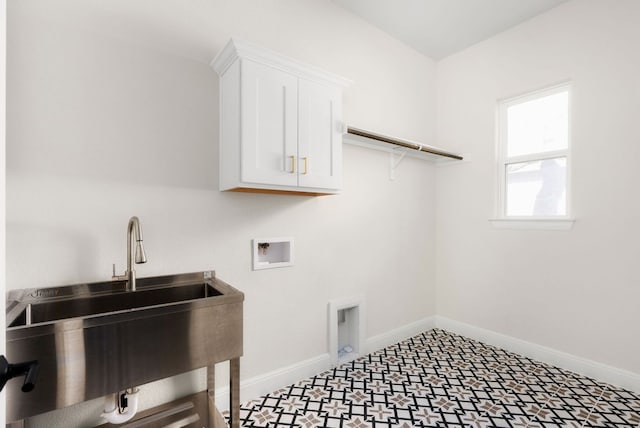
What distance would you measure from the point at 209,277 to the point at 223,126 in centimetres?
93

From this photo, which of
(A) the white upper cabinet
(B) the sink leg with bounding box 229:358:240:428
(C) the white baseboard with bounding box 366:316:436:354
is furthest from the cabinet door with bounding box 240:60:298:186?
(C) the white baseboard with bounding box 366:316:436:354

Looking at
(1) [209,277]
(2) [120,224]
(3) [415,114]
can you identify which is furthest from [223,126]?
(3) [415,114]

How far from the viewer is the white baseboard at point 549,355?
89.9 inches

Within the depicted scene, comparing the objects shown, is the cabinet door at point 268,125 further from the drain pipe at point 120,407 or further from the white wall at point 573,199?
the white wall at point 573,199

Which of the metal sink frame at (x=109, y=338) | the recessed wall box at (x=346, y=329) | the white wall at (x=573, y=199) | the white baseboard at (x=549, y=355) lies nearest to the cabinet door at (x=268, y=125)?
the metal sink frame at (x=109, y=338)

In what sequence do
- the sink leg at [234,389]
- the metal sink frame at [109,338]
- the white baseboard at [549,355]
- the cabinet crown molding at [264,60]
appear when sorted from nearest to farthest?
1. the metal sink frame at [109,338]
2. the sink leg at [234,389]
3. the cabinet crown molding at [264,60]
4. the white baseboard at [549,355]

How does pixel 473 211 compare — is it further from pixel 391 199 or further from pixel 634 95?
pixel 634 95

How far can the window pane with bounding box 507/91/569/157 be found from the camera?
2.67 m

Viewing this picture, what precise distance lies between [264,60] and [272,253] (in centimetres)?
126

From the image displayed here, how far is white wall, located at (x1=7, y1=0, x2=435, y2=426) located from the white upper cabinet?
0.20 m

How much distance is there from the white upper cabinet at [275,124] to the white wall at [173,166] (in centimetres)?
20

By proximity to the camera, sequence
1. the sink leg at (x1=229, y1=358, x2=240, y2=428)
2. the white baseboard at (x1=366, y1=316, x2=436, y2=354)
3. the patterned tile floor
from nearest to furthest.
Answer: the sink leg at (x1=229, y1=358, x2=240, y2=428), the patterned tile floor, the white baseboard at (x1=366, y1=316, x2=436, y2=354)

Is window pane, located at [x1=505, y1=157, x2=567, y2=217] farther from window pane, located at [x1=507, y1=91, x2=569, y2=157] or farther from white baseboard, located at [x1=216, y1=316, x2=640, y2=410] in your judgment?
white baseboard, located at [x1=216, y1=316, x2=640, y2=410]

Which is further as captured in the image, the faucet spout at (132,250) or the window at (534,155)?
the window at (534,155)
